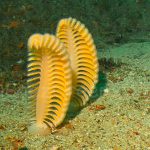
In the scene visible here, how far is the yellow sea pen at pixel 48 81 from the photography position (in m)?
3.22

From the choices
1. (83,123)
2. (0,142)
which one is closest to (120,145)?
(83,123)

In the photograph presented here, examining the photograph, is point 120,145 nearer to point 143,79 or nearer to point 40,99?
point 40,99

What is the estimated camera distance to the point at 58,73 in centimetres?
344

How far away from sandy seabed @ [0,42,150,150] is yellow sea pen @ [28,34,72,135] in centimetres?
16

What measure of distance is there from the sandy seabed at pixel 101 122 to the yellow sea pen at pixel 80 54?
36 cm

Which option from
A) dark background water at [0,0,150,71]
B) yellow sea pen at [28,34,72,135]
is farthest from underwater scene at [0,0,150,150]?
dark background water at [0,0,150,71]

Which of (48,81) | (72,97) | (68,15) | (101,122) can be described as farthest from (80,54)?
(68,15)

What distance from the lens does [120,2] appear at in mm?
8969

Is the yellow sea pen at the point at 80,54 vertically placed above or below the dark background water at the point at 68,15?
above

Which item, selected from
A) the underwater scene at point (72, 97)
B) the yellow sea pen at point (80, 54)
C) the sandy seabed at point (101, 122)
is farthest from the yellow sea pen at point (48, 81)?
the yellow sea pen at point (80, 54)

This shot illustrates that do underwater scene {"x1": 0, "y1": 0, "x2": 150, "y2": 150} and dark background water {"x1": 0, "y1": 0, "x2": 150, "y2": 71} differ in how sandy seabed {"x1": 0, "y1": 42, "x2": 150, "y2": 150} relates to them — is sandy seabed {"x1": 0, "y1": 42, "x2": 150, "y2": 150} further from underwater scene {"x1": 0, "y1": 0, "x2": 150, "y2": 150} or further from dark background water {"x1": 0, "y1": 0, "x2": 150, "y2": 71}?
dark background water {"x1": 0, "y1": 0, "x2": 150, "y2": 71}

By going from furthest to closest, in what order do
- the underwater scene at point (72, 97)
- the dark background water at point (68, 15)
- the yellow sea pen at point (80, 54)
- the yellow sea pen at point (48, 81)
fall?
the dark background water at point (68, 15) < the yellow sea pen at point (80, 54) < the underwater scene at point (72, 97) < the yellow sea pen at point (48, 81)

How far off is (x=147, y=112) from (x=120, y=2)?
552cm

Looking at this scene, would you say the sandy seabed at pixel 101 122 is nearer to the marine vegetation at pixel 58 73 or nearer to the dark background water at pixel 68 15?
the marine vegetation at pixel 58 73
